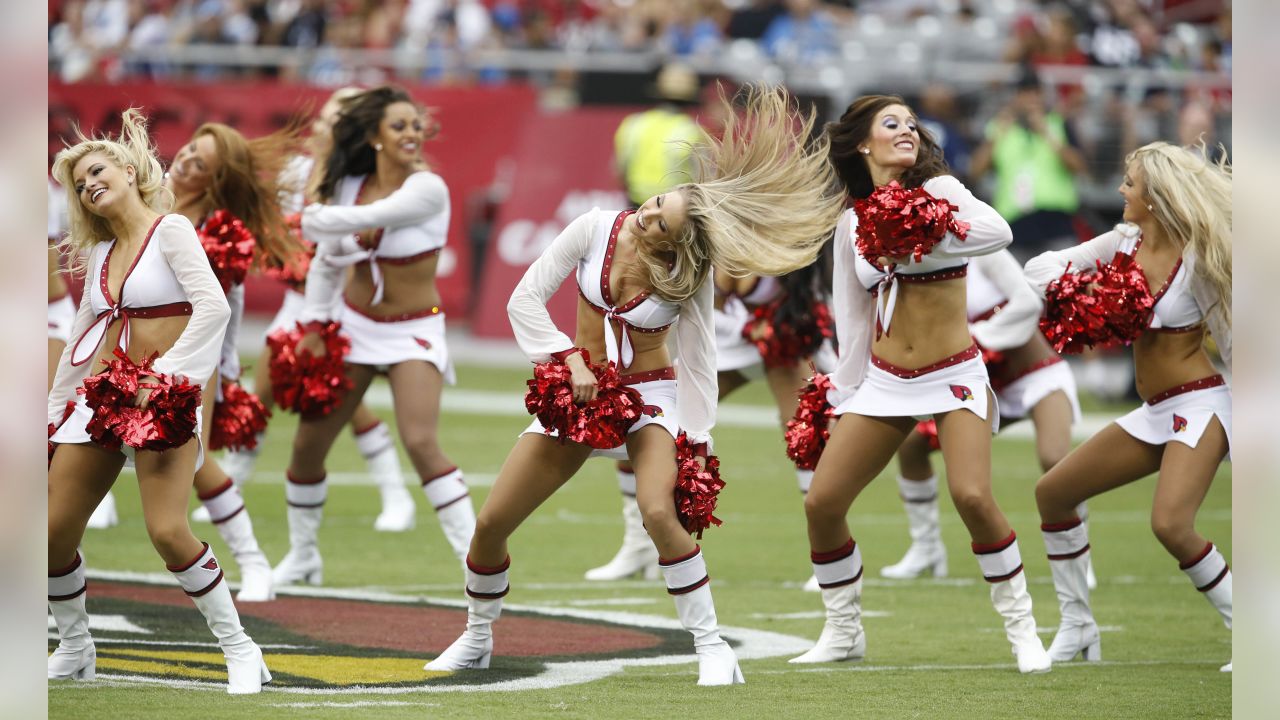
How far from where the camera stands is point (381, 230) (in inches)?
312

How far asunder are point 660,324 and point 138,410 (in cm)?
173

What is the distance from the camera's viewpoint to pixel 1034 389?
8273 mm

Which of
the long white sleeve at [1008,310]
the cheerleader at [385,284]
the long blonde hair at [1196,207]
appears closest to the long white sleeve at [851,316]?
the long blonde hair at [1196,207]

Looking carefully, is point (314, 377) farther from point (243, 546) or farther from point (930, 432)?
point (930, 432)

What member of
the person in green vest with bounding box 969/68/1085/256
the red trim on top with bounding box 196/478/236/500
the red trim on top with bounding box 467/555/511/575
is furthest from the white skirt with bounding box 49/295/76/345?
the person in green vest with bounding box 969/68/1085/256

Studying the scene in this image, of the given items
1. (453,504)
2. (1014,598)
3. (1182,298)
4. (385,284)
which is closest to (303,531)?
(453,504)

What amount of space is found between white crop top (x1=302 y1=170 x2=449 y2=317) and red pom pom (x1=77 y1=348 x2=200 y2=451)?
233 centimetres

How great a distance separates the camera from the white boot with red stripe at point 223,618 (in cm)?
557

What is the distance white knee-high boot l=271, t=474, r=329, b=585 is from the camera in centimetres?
816

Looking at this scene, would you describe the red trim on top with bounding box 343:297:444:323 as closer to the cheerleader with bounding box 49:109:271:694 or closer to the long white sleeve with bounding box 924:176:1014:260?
the cheerleader with bounding box 49:109:271:694

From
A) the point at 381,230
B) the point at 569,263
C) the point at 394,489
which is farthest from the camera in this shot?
the point at 394,489
